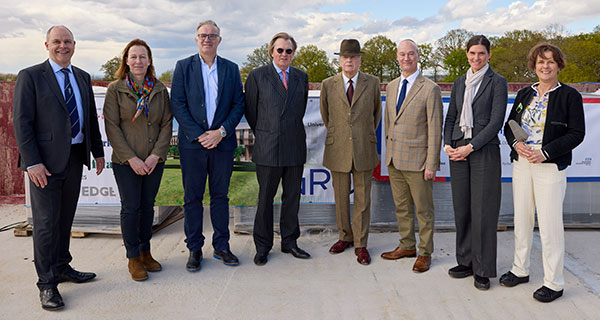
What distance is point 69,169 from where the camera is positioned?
334 cm

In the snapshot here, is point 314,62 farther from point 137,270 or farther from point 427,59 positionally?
point 137,270

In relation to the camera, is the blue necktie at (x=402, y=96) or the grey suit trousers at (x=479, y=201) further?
the blue necktie at (x=402, y=96)

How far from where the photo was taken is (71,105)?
10.9 ft

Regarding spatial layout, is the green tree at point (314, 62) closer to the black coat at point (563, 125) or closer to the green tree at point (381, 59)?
the green tree at point (381, 59)

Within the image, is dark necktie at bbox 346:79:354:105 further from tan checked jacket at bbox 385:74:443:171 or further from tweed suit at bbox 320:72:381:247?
tan checked jacket at bbox 385:74:443:171

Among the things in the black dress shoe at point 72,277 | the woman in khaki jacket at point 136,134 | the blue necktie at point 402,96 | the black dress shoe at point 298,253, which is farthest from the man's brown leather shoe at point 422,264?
the black dress shoe at point 72,277

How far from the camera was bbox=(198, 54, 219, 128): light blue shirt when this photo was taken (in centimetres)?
380

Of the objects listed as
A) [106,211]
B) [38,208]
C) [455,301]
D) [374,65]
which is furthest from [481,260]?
[374,65]

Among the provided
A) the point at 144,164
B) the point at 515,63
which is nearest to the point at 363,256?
the point at 144,164

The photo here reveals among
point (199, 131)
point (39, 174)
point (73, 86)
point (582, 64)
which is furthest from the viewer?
point (582, 64)

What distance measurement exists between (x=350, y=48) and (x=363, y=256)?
6.18ft

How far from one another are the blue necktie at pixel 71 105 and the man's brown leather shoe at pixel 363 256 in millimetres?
2592

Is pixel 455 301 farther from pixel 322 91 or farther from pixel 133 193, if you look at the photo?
pixel 133 193

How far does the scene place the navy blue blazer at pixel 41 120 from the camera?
3.07 m
